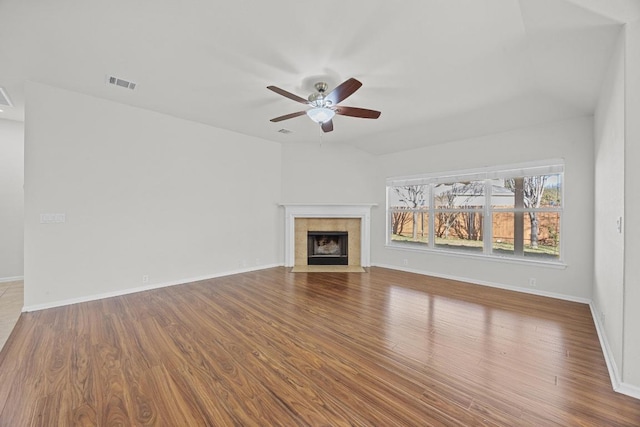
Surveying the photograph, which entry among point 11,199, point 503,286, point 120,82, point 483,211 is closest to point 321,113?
point 120,82

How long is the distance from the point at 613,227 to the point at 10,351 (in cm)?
544

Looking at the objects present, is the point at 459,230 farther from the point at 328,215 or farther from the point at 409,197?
the point at 328,215

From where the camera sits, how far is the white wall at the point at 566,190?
3.71 m

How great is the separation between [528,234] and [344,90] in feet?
12.8

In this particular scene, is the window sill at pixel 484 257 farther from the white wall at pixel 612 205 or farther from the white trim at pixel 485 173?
the white trim at pixel 485 173

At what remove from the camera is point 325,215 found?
6.11 m

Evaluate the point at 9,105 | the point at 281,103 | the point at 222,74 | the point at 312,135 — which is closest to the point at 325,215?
the point at 312,135

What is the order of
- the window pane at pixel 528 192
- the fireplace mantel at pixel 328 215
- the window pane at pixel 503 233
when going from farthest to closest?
the fireplace mantel at pixel 328 215
the window pane at pixel 503 233
the window pane at pixel 528 192

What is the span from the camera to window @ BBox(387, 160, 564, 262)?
4.13 metres

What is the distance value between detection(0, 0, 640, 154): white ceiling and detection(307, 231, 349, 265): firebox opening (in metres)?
3.16

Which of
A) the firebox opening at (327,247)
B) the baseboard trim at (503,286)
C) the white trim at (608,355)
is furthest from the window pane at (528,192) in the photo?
the firebox opening at (327,247)

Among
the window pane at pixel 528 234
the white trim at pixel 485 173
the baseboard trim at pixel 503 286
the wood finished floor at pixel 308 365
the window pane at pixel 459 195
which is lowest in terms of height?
the wood finished floor at pixel 308 365

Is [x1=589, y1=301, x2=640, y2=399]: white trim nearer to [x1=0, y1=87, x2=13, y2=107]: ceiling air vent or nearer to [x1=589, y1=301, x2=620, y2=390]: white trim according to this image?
[x1=589, y1=301, x2=620, y2=390]: white trim

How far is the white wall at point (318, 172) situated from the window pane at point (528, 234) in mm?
2351
